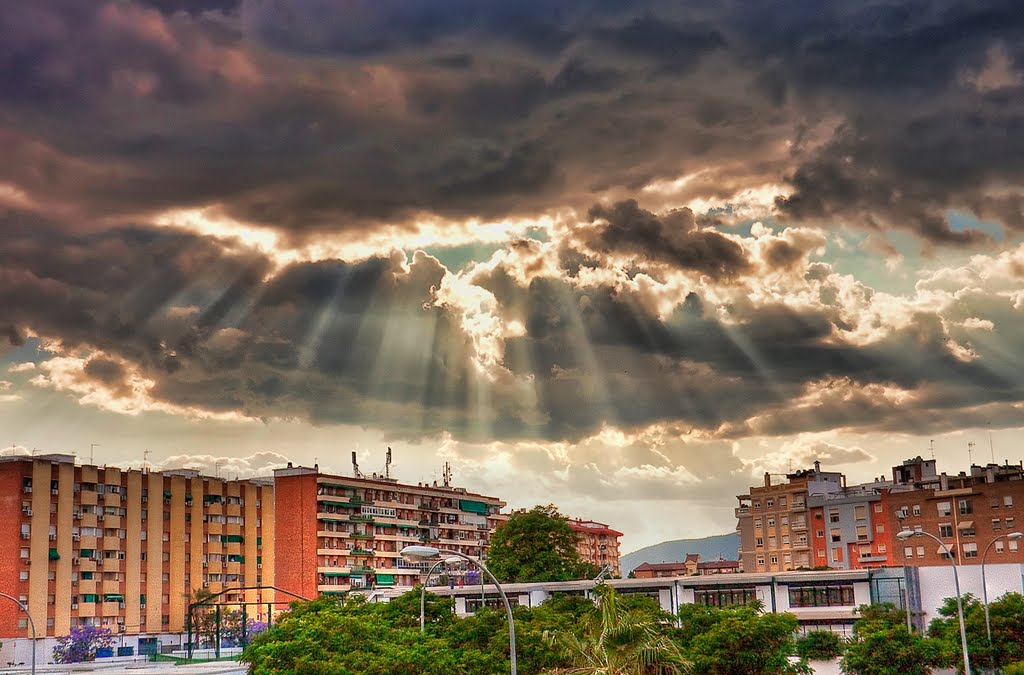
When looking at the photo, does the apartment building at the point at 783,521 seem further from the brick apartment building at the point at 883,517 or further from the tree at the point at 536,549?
the tree at the point at 536,549

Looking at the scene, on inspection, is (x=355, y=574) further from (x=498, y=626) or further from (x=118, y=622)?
(x=498, y=626)

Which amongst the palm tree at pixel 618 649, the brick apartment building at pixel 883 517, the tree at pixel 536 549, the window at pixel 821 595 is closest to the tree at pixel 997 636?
the window at pixel 821 595

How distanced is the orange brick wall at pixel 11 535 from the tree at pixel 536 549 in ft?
153

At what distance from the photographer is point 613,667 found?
39.4 metres

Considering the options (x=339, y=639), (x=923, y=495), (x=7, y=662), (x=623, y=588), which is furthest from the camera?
(x=923, y=495)

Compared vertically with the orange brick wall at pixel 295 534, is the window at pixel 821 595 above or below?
below

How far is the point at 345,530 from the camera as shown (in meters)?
149

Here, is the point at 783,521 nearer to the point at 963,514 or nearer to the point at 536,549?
the point at 963,514

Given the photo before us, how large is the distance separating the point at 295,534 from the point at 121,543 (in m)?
22.4

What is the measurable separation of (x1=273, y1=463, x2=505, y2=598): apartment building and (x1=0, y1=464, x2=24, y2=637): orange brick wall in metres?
34.6

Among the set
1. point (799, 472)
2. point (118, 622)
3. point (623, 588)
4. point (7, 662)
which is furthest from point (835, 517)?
point (7, 662)

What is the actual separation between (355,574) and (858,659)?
10151 centimetres

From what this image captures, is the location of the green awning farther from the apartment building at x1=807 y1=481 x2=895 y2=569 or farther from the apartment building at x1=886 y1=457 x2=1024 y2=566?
the apartment building at x1=886 y1=457 x2=1024 y2=566

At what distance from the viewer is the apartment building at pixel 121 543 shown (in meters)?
120
